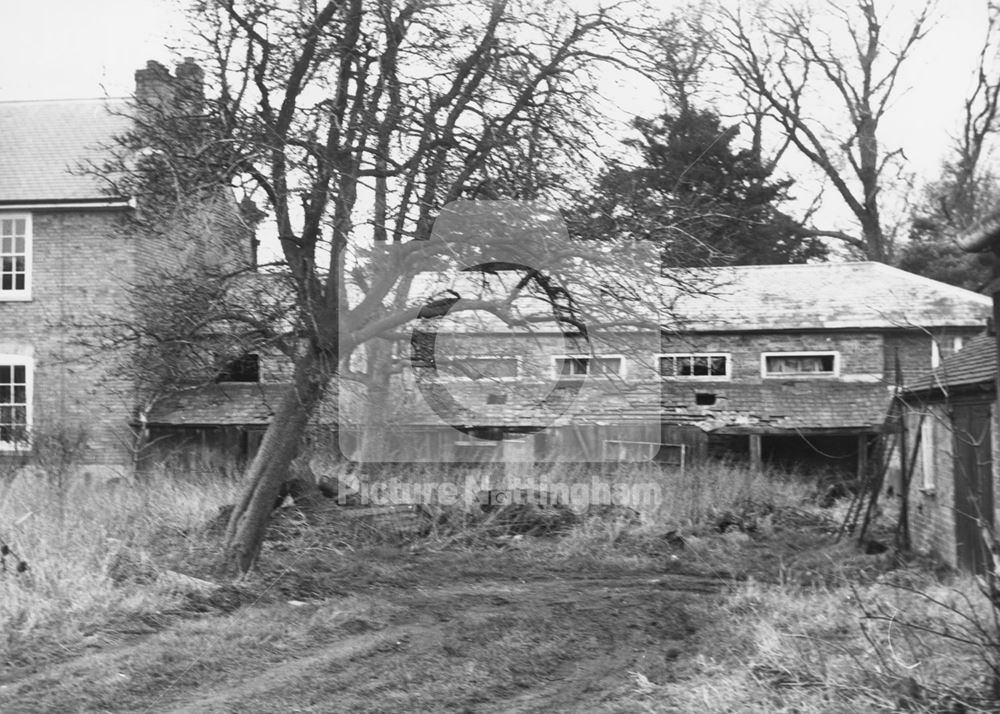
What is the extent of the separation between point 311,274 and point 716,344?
1582 centimetres

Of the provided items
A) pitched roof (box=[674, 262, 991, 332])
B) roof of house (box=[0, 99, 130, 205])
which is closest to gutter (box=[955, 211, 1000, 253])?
pitched roof (box=[674, 262, 991, 332])

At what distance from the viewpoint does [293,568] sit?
12.2 meters

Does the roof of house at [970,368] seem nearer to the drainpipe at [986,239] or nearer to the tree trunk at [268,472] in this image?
the drainpipe at [986,239]

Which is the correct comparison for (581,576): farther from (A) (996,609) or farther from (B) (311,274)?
(A) (996,609)

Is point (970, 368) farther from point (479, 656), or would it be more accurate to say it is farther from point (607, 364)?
point (479, 656)

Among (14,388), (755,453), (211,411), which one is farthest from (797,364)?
(14,388)

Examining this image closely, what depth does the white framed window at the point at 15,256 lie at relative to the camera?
2248 centimetres

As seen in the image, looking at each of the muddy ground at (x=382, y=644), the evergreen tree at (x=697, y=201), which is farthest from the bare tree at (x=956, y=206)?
the muddy ground at (x=382, y=644)

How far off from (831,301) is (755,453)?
5245mm

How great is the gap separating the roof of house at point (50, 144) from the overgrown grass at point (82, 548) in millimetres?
10340

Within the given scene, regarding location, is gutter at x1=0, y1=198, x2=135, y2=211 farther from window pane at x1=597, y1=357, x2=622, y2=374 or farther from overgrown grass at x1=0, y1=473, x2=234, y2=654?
Answer: window pane at x1=597, y1=357, x2=622, y2=374

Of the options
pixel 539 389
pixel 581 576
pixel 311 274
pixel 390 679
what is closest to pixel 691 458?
pixel 539 389

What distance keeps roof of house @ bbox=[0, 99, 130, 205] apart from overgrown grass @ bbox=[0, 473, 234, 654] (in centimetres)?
1034

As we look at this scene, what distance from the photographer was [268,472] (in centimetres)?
1078
